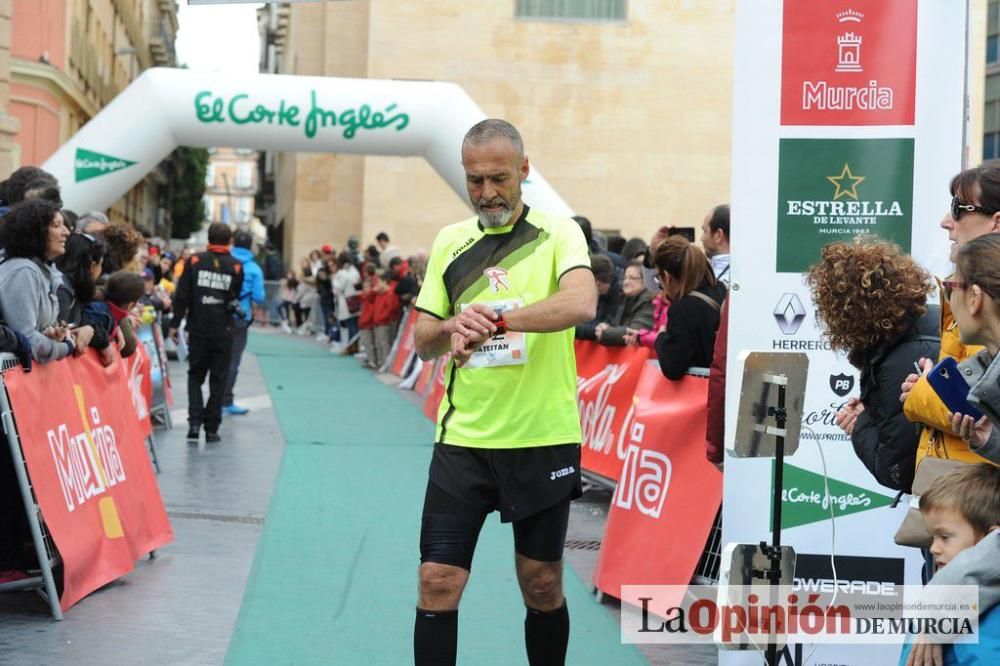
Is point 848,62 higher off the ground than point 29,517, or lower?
higher

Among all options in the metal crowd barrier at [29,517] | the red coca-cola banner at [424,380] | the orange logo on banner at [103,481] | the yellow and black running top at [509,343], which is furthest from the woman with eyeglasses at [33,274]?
the red coca-cola banner at [424,380]

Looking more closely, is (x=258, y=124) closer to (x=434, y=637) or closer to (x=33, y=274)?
(x=33, y=274)

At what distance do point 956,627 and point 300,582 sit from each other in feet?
15.7

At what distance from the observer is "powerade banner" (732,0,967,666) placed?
5.73 meters

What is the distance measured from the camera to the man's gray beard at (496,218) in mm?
4840

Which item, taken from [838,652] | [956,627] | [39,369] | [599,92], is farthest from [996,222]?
[599,92]

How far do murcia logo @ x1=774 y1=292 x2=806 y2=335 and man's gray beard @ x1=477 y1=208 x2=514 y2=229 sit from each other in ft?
4.77

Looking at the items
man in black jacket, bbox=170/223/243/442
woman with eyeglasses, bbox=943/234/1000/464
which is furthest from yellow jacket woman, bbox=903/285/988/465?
man in black jacket, bbox=170/223/243/442

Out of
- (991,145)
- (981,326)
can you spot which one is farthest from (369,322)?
(991,145)

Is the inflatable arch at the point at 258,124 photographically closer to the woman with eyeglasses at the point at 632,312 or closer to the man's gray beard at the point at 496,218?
Result: the woman with eyeglasses at the point at 632,312

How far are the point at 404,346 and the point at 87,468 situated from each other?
15161 mm

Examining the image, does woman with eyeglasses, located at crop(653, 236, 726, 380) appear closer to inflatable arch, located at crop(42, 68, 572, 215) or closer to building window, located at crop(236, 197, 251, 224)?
inflatable arch, located at crop(42, 68, 572, 215)

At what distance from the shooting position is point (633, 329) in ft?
33.9

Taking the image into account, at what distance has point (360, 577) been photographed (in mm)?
8047
